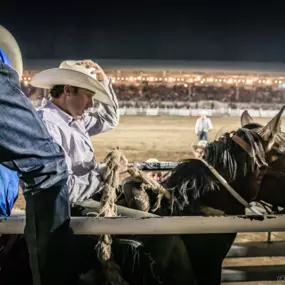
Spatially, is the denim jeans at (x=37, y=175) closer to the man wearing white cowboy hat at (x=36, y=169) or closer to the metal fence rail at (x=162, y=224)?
the man wearing white cowboy hat at (x=36, y=169)

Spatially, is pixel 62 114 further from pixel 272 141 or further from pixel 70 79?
pixel 272 141

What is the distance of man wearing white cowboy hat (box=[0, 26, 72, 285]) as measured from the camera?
1193mm

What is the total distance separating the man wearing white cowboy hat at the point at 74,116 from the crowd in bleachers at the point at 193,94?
2502 centimetres

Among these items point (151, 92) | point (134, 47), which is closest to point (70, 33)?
point (134, 47)

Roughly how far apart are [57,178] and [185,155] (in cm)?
1085

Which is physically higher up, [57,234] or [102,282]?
[57,234]

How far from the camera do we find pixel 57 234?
1.56 meters

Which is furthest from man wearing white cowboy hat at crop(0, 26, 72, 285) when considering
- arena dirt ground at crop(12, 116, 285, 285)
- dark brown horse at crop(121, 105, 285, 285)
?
arena dirt ground at crop(12, 116, 285, 285)

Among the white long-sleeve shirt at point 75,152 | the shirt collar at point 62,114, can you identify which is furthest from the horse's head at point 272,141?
the shirt collar at point 62,114

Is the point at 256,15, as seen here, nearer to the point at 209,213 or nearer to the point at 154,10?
the point at 154,10

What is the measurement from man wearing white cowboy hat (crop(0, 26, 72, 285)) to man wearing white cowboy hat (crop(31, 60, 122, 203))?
73cm

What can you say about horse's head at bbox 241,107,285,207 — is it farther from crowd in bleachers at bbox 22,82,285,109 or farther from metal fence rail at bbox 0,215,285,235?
crowd in bleachers at bbox 22,82,285,109

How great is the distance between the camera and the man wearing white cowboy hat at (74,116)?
2.42 metres

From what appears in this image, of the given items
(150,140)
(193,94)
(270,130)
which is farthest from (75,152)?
(193,94)
